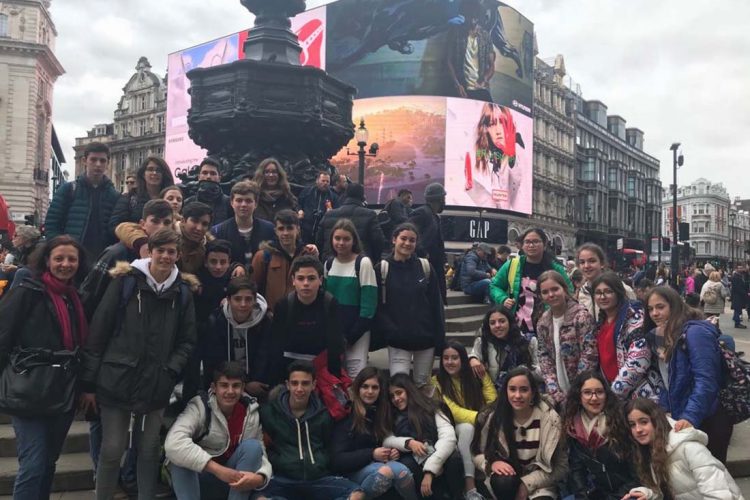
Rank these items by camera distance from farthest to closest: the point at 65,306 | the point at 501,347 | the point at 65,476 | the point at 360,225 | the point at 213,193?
the point at 360,225
the point at 213,193
the point at 501,347
the point at 65,476
the point at 65,306

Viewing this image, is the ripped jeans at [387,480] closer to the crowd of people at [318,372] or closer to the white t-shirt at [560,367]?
the crowd of people at [318,372]

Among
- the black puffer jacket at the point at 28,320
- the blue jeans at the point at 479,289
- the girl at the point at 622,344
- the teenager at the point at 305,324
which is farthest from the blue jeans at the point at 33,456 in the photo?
the blue jeans at the point at 479,289

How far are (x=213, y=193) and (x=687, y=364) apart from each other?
175 inches

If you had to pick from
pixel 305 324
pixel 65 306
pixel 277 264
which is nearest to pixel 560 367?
pixel 305 324

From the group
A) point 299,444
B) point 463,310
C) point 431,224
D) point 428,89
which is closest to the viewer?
point 299,444

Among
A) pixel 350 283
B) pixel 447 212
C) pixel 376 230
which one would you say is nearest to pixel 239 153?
pixel 376 230

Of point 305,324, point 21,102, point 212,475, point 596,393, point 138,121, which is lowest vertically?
point 212,475

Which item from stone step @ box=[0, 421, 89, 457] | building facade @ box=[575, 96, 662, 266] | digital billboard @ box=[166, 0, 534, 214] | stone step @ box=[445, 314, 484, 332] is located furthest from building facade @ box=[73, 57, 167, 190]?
stone step @ box=[0, 421, 89, 457]

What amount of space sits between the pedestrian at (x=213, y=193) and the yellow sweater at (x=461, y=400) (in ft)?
8.84

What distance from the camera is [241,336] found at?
4578 mm

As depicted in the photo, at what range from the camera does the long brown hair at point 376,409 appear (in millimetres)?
4586

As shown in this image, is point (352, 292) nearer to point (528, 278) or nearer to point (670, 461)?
point (528, 278)

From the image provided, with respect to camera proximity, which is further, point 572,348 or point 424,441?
point 572,348

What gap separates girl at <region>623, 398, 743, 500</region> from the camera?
3.82m
